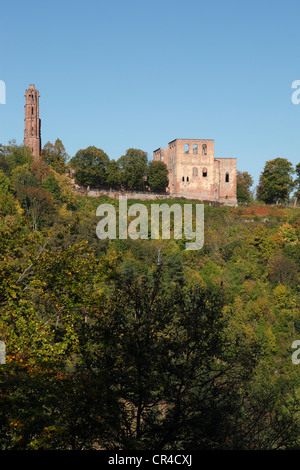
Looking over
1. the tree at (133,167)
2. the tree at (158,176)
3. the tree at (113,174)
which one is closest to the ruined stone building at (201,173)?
the tree at (158,176)

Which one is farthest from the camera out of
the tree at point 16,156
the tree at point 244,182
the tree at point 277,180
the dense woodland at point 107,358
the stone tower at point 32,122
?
the tree at point 244,182

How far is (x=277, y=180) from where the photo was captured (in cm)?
6731

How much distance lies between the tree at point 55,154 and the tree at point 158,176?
907 centimetres

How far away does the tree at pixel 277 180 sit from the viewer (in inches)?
2653

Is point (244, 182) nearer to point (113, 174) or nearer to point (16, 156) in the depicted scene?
point (113, 174)

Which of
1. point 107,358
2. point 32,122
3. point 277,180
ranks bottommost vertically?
point 107,358

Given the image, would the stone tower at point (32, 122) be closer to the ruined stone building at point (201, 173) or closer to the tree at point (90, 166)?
the tree at point (90, 166)

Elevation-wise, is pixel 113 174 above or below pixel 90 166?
below

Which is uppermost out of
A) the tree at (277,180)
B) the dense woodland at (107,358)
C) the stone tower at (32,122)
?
the stone tower at (32,122)

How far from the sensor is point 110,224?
5206cm

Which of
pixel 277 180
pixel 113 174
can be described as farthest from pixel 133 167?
A: pixel 277 180

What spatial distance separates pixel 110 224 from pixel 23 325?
Answer: 127ft

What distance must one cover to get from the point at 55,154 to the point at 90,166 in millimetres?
5025
